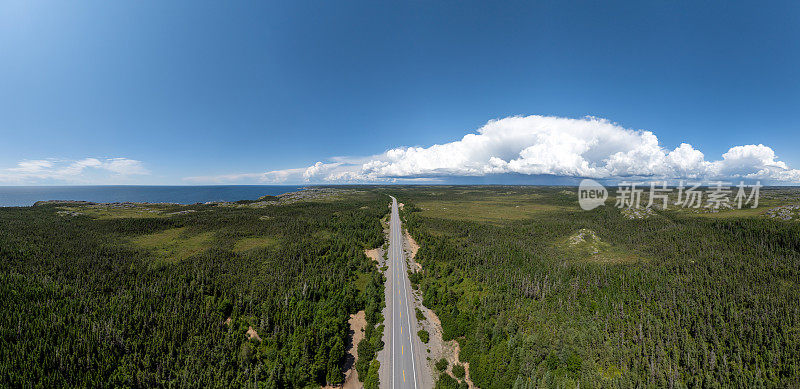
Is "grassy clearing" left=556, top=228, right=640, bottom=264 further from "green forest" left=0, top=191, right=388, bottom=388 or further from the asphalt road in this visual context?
"green forest" left=0, top=191, right=388, bottom=388

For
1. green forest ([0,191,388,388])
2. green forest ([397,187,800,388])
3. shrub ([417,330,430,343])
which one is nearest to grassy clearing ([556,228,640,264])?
green forest ([397,187,800,388])

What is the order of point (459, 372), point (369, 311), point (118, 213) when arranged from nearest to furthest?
point (459, 372) < point (369, 311) < point (118, 213)

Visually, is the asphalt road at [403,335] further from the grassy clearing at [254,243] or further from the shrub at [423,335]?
the grassy clearing at [254,243]

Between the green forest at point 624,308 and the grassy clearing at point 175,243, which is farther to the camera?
Answer: the grassy clearing at point 175,243

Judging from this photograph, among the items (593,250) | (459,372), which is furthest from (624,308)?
(593,250)

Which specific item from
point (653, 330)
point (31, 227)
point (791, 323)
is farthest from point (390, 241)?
point (31, 227)

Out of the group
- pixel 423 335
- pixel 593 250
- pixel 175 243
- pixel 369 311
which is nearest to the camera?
pixel 423 335

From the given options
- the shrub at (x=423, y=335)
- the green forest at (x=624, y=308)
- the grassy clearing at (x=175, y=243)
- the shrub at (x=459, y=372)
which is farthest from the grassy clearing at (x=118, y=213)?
the shrub at (x=459, y=372)

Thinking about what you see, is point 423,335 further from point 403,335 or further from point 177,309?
point 177,309
